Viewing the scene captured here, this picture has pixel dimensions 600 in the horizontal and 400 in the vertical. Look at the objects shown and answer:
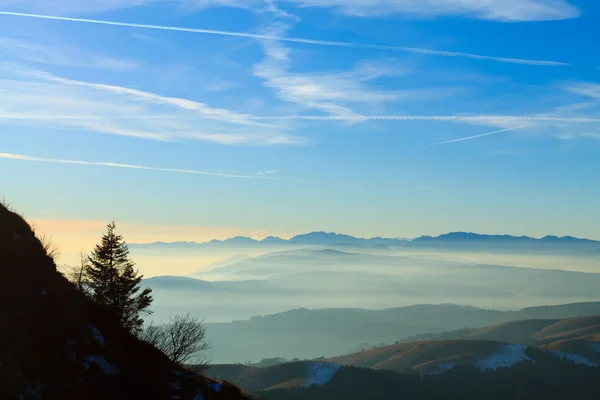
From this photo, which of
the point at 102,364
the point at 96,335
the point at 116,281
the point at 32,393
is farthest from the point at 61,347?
the point at 116,281

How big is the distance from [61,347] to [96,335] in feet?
14.6

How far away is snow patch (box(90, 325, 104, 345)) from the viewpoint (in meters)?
38.7

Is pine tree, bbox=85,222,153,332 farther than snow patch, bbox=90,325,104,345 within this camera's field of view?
Yes

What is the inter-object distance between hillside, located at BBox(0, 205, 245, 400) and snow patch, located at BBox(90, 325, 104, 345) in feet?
0.34

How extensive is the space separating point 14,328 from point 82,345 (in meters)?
4.87

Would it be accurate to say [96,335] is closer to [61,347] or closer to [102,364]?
[102,364]

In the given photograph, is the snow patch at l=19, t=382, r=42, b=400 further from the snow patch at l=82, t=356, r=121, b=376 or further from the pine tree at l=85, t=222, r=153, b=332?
the pine tree at l=85, t=222, r=153, b=332

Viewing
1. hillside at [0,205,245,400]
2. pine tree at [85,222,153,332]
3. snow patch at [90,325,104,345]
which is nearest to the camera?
hillside at [0,205,245,400]

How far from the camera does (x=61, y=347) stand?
34.6 meters

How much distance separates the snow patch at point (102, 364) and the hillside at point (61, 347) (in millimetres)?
79

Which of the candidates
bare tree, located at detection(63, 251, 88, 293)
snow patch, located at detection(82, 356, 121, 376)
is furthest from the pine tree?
snow patch, located at detection(82, 356, 121, 376)

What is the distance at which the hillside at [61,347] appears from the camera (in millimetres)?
31242

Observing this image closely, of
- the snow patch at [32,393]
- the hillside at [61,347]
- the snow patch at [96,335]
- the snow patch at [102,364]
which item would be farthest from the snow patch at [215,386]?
the snow patch at [32,393]

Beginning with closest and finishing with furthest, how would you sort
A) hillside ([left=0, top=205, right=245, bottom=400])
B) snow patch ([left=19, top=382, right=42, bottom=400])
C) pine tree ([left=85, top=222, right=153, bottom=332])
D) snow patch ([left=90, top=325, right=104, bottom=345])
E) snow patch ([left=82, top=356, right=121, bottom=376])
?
snow patch ([left=19, top=382, right=42, bottom=400])
hillside ([left=0, top=205, right=245, bottom=400])
snow patch ([left=82, top=356, right=121, bottom=376])
snow patch ([left=90, top=325, right=104, bottom=345])
pine tree ([left=85, top=222, right=153, bottom=332])
